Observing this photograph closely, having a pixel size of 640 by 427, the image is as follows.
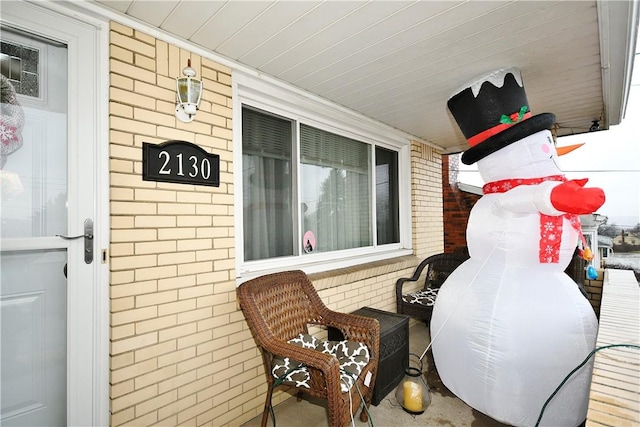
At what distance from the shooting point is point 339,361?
191 cm

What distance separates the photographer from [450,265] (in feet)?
12.3

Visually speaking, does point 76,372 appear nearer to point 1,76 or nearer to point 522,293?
point 1,76

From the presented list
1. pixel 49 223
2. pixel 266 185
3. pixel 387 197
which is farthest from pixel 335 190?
pixel 49 223

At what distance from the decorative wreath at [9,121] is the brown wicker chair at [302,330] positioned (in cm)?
126

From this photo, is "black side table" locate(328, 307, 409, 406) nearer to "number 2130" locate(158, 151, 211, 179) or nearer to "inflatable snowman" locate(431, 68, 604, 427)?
"inflatable snowman" locate(431, 68, 604, 427)

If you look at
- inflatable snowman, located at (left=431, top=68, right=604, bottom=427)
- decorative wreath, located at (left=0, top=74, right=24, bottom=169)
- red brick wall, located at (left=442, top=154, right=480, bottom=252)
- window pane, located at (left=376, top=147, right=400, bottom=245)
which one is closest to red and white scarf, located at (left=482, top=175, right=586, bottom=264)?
inflatable snowman, located at (left=431, top=68, right=604, bottom=427)

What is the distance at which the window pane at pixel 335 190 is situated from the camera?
280cm

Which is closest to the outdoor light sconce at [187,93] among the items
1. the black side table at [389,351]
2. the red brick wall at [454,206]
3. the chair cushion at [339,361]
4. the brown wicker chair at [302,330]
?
the brown wicker chair at [302,330]

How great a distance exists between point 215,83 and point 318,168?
1.22 metres

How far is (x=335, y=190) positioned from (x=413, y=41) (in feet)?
5.14

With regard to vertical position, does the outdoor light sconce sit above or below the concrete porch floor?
above

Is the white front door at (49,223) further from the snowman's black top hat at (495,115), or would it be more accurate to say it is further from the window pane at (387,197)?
the window pane at (387,197)

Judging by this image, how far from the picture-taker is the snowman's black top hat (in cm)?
A: 169

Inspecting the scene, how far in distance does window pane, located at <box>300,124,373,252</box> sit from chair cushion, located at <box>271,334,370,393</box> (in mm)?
936
